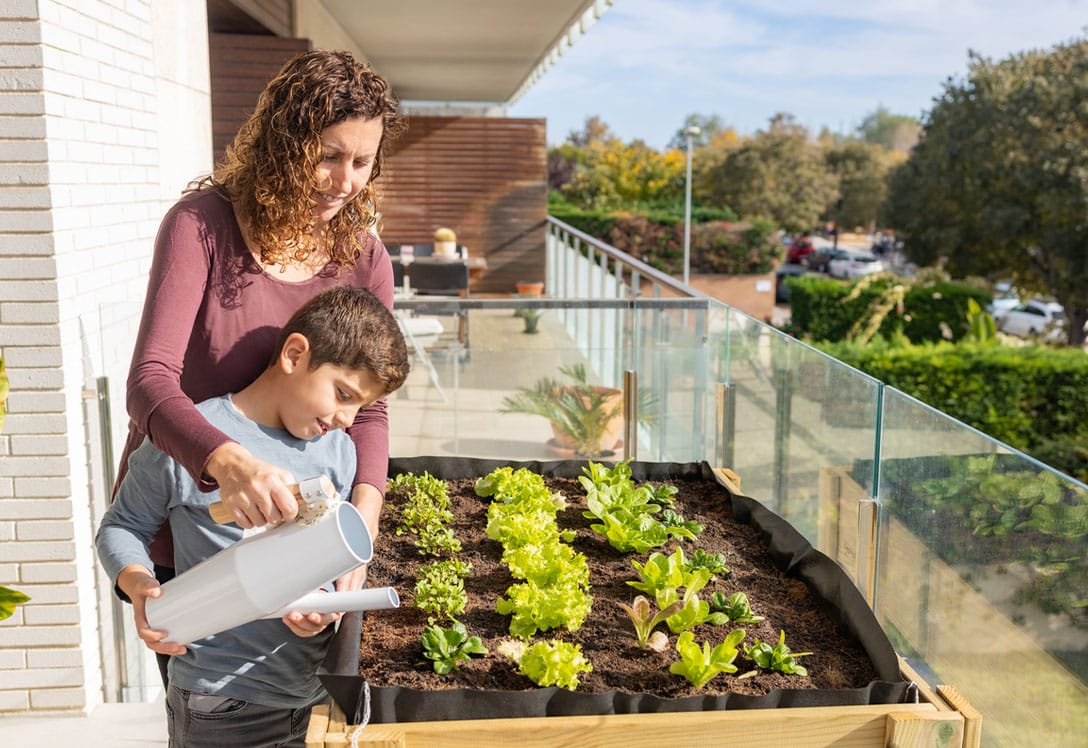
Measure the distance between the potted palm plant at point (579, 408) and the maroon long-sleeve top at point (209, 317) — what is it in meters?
2.19

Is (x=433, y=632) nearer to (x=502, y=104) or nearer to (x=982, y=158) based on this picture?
(x=502, y=104)

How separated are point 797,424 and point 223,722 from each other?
1.94 m

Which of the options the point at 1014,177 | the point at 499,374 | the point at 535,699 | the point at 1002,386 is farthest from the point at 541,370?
the point at 1014,177

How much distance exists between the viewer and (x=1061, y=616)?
1.61 m

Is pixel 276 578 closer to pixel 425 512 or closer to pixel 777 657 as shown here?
pixel 777 657

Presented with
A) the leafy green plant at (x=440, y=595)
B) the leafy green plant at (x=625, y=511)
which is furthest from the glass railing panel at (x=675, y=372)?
the leafy green plant at (x=440, y=595)

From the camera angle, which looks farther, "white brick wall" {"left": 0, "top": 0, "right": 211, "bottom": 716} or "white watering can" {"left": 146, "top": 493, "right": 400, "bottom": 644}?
"white brick wall" {"left": 0, "top": 0, "right": 211, "bottom": 716}

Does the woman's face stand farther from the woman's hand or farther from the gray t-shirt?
the woman's hand

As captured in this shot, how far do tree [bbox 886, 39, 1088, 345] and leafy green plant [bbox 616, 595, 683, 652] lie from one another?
18.9m

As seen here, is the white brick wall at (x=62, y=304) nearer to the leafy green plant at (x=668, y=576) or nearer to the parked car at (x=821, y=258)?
the leafy green plant at (x=668, y=576)

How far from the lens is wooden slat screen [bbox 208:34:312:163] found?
5.49m

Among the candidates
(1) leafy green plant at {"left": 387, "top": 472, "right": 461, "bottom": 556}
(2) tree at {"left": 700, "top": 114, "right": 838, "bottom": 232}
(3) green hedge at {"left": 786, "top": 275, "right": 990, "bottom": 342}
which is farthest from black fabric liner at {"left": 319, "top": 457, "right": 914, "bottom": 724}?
(2) tree at {"left": 700, "top": 114, "right": 838, "bottom": 232}

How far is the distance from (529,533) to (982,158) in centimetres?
2090

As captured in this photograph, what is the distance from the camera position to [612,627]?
173 cm
